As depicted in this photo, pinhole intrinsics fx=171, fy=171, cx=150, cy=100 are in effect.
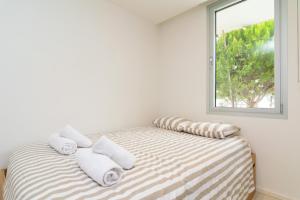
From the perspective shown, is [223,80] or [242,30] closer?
[242,30]

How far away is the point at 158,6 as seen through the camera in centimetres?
235

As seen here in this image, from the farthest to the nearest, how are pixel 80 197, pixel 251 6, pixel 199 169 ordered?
pixel 251 6
pixel 199 169
pixel 80 197

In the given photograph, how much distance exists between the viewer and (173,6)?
2.32 m

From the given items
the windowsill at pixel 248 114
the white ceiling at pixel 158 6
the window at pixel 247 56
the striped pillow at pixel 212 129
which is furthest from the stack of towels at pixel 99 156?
the white ceiling at pixel 158 6

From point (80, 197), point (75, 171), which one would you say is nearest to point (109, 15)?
point (75, 171)

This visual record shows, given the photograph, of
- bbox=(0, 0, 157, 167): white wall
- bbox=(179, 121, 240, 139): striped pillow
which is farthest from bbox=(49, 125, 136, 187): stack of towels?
bbox=(179, 121, 240, 139): striped pillow

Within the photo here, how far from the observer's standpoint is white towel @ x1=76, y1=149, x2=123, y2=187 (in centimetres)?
83

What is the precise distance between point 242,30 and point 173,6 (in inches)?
37.1

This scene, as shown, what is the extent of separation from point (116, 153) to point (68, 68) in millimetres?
1318

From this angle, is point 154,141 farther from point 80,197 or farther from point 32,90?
point 32,90

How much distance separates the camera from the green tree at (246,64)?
6.18 ft

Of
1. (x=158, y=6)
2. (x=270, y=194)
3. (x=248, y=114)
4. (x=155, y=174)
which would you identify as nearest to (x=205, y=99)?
(x=248, y=114)

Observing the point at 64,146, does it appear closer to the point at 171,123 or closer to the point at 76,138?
the point at 76,138

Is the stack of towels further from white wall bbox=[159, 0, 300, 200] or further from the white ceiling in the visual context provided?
the white ceiling
